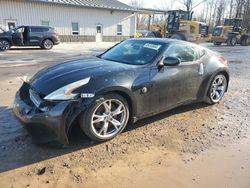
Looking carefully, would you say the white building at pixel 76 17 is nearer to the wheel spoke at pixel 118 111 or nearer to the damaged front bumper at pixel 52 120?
the damaged front bumper at pixel 52 120

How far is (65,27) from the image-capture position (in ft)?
78.5

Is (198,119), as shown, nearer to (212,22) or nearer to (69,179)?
(69,179)

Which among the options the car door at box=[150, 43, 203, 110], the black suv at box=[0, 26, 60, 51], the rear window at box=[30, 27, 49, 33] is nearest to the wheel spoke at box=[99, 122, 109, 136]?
the car door at box=[150, 43, 203, 110]

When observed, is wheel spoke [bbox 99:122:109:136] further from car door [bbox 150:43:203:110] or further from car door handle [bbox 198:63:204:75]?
car door handle [bbox 198:63:204:75]

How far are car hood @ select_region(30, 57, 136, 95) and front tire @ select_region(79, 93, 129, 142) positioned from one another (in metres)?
0.40

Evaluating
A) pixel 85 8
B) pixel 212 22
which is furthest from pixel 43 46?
pixel 212 22

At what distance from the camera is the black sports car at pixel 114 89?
3.11 m

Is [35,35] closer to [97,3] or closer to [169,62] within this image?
[97,3]

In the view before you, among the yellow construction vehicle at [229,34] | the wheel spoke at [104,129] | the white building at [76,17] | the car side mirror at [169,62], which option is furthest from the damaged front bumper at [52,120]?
the yellow construction vehicle at [229,34]

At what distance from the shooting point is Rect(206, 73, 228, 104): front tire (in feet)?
16.8

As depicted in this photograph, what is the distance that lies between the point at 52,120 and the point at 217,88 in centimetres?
379

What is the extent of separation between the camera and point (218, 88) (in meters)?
5.38

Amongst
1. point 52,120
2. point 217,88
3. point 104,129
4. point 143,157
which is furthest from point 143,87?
point 217,88

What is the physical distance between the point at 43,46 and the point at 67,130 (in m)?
15.3
